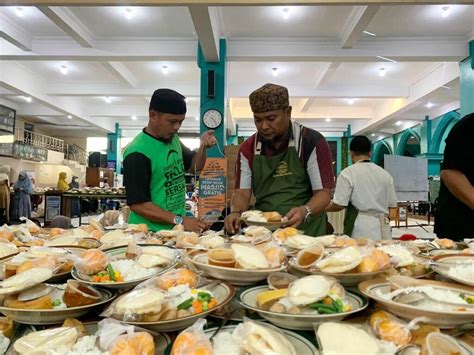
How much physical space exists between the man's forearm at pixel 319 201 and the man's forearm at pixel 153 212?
73 centimetres

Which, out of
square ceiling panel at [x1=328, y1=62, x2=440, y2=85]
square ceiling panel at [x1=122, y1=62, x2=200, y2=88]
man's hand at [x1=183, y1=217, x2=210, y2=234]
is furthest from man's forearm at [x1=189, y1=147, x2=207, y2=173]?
square ceiling panel at [x1=328, y1=62, x2=440, y2=85]

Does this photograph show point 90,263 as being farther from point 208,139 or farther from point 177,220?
point 208,139

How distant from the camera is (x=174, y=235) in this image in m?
1.47

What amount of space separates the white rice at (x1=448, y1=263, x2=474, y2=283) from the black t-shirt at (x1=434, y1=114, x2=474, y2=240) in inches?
45.2

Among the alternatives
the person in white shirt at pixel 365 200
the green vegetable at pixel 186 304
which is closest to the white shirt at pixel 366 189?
the person in white shirt at pixel 365 200

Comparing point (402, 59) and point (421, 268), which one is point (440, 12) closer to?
point (402, 59)

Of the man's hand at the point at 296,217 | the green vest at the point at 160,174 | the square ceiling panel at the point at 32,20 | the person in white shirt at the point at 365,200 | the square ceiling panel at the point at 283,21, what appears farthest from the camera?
the square ceiling panel at the point at 32,20

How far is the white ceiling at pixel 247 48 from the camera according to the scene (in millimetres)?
5711

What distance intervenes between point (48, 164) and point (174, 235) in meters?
18.8

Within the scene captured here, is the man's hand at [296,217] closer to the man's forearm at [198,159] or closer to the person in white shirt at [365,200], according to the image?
the man's forearm at [198,159]

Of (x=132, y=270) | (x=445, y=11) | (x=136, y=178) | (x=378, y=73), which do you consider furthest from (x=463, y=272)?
(x=378, y=73)

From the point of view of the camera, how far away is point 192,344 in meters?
0.61

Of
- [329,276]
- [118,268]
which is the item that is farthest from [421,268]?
[118,268]

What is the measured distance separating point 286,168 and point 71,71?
8822 mm
